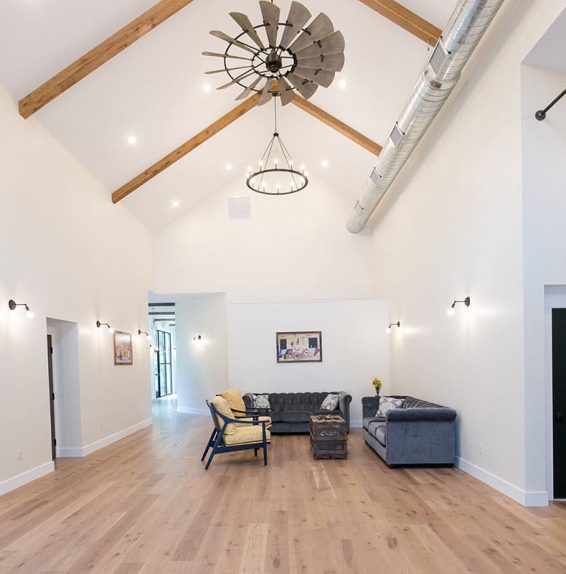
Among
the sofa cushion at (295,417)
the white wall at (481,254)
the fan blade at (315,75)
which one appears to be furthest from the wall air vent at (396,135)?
the sofa cushion at (295,417)

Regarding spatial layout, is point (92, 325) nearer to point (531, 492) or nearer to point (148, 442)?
point (148, 442)

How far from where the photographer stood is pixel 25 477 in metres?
5.66

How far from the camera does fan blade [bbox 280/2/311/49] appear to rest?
12.0ft

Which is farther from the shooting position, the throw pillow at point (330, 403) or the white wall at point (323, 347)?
the white wall at point (323, 347)

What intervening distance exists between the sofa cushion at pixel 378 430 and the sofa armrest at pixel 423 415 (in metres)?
0.45

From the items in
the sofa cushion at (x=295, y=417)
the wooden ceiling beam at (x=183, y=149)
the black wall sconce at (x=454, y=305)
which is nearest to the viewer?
the black wall sconce at (x=454, y=305)

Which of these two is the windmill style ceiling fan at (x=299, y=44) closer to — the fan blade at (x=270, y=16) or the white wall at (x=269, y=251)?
the fan blade at (x=270, y=16)

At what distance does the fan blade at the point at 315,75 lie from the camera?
14.4 feet

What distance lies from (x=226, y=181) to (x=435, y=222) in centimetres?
610

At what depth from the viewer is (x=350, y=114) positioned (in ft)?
26.5

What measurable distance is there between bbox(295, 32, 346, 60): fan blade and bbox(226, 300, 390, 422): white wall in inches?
250

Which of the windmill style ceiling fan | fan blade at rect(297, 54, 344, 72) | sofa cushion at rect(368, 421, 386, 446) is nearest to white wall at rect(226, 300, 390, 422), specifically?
sofa cushion at rect(368, 421, 386, 446)

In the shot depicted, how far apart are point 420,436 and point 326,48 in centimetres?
451

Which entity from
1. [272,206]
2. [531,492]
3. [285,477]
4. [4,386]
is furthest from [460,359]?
[272,206]
